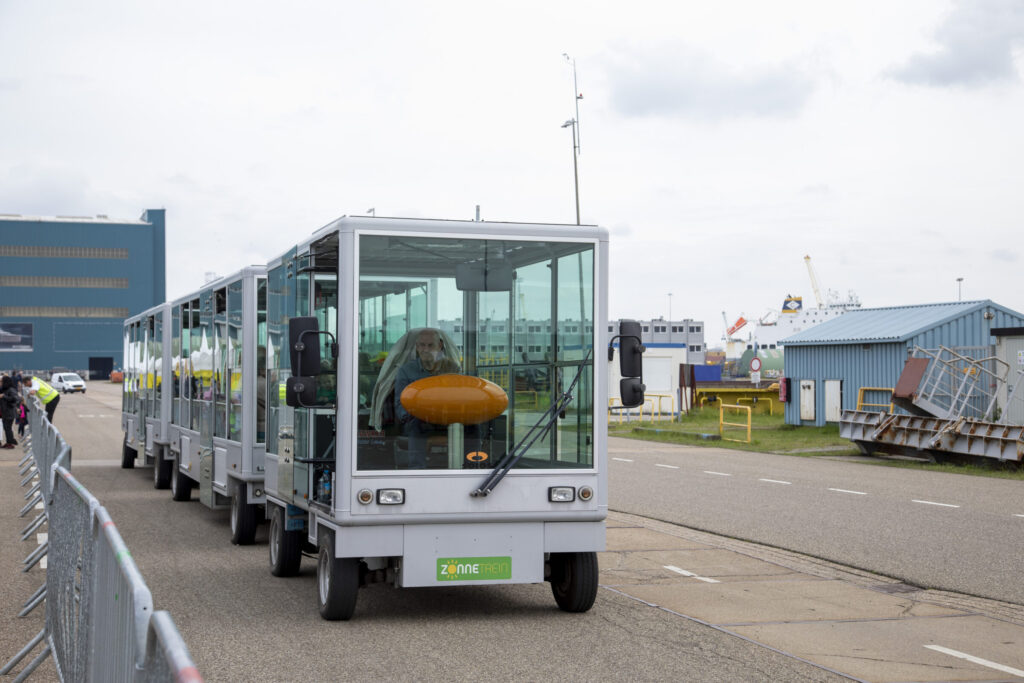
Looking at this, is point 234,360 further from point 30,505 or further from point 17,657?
point 17,657

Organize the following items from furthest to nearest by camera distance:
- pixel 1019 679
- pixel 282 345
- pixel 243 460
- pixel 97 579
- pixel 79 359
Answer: pixel 79 359 → pixel 243 460 → pixel 282 345 → pixel 1019 679 → pixel 97 579

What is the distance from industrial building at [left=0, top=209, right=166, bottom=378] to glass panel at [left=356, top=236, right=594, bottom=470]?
391 ft

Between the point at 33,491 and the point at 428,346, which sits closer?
the point at 428,346

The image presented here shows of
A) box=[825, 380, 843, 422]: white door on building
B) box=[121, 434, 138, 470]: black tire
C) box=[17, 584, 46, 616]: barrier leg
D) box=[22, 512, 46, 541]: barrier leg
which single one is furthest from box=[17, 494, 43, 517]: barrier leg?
box=[825, 380, 843, 422]: white door on building

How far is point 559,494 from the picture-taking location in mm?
8383

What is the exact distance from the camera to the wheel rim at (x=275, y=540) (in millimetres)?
10219

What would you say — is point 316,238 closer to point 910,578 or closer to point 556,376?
point 556,376

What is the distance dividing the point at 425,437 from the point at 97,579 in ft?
11.4

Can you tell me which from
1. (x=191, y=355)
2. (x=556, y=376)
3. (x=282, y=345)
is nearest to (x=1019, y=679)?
(x=556, y=376)

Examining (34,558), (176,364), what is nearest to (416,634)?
(34,558)

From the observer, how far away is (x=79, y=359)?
123062mm

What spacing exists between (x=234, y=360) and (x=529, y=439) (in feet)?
16.8

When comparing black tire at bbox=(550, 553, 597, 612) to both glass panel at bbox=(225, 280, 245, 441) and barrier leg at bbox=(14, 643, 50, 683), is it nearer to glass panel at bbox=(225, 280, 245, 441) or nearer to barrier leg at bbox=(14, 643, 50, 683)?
barrier leg at bbox=(14, 643, 50, 683)

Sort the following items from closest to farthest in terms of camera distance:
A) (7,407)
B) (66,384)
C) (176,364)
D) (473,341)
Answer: (473,341)
(176,364)
(7,407)
(66,384)
